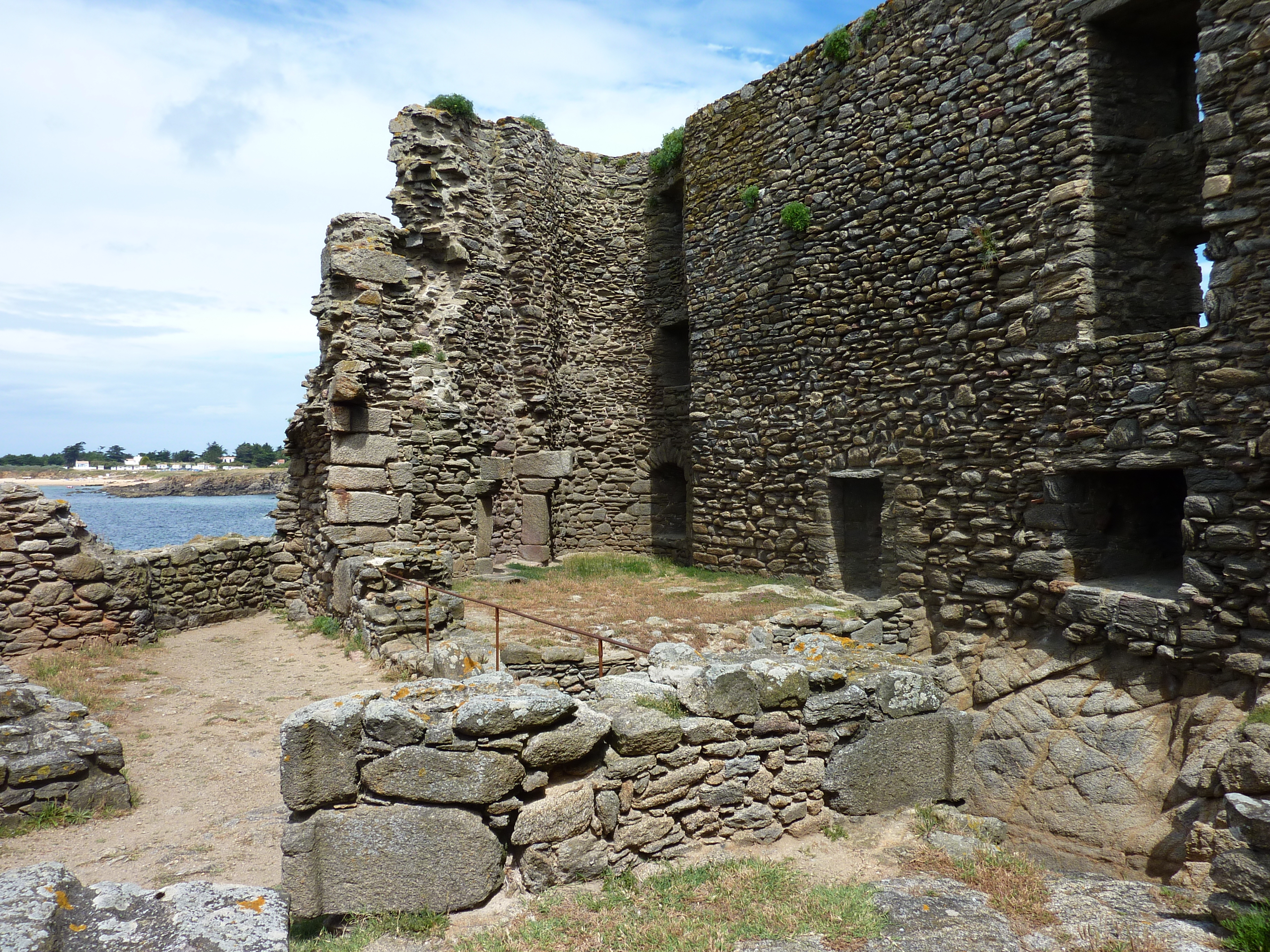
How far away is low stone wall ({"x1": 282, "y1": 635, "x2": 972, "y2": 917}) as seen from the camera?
13.9ft

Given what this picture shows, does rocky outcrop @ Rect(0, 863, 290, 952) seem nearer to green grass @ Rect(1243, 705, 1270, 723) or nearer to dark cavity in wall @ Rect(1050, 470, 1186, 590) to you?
green grass @ Rect(1243, 705, 1270, 723)

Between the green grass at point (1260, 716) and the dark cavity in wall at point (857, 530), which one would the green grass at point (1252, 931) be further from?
the dark cavity in wall at point (857, 530)

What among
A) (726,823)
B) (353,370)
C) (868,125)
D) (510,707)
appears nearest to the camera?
(510,707)

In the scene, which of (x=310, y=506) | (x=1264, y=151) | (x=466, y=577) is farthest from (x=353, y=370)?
(x=1264, y=151)

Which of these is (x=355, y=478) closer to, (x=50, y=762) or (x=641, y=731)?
(x=50, y=762)

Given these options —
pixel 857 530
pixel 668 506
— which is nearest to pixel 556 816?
pixel 857 530

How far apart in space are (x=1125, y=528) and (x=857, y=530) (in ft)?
12.8

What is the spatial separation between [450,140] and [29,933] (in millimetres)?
13877

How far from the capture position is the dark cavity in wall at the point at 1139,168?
8.24 m

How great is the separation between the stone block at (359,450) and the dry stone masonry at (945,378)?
0.13 ft

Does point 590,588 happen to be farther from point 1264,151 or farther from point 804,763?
point 1264,151

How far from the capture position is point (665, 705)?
518cm

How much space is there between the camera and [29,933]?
7.91ft

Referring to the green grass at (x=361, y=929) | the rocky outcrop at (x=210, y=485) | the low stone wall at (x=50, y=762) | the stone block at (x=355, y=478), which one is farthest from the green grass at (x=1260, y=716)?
the rocky outcrop at (x=210, y=485)
